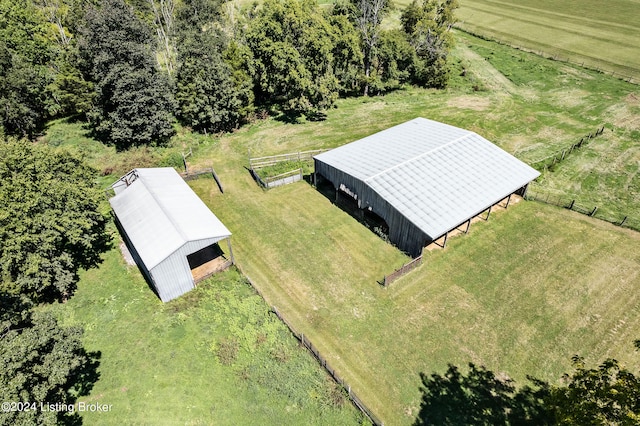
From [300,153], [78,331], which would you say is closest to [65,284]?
[78,331]

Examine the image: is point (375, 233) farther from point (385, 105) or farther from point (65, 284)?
point (385, 105)

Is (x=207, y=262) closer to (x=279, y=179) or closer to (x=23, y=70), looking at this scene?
(x=279, y=179)

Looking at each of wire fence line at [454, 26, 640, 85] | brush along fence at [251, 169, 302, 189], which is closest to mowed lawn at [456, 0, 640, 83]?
wire fence line at [454, 26, 640, 85]

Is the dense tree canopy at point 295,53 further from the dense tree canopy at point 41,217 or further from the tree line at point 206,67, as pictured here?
the dense tree canopy at point 41,217

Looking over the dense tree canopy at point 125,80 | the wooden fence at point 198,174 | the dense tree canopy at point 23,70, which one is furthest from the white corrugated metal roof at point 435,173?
the dense tree canopy at point 23,70

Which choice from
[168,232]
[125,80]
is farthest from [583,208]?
[125,80]

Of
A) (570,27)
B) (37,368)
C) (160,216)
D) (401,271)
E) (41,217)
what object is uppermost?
(570,27)

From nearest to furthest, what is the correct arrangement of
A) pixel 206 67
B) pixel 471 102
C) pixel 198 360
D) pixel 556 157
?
pixel 198 360 < pixel 556 157 < pixel 206 67 < pixel 471 102
